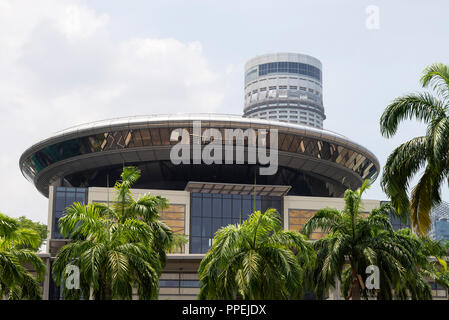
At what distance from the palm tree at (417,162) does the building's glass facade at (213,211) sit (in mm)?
45286

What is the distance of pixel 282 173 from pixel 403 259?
46.5m

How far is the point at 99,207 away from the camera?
29.8m

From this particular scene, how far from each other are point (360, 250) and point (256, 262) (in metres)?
8.39

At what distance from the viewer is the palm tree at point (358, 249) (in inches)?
1292

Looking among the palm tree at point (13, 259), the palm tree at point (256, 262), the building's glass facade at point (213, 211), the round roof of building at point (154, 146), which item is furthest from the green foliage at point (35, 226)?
the palm tree at point (256, 262)

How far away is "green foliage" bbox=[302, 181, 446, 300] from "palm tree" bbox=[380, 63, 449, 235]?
688 centimetres

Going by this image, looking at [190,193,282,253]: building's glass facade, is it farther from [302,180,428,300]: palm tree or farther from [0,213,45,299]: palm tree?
[0,213,45,299]: palm tree

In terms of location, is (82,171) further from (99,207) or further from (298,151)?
(99,207)

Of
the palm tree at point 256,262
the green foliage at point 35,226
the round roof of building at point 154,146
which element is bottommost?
the palm tree at point 256,262

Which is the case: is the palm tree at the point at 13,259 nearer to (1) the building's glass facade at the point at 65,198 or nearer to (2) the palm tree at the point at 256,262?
(2) the palm tree at the point at 256,262

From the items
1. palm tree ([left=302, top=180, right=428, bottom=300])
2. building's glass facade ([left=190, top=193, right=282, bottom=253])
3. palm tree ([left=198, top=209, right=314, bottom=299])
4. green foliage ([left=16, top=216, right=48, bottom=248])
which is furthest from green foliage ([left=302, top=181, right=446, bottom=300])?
green foliage ([left=16, top=216, right=48, bottom=248])

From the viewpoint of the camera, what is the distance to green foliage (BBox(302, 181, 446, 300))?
32.8 meters
